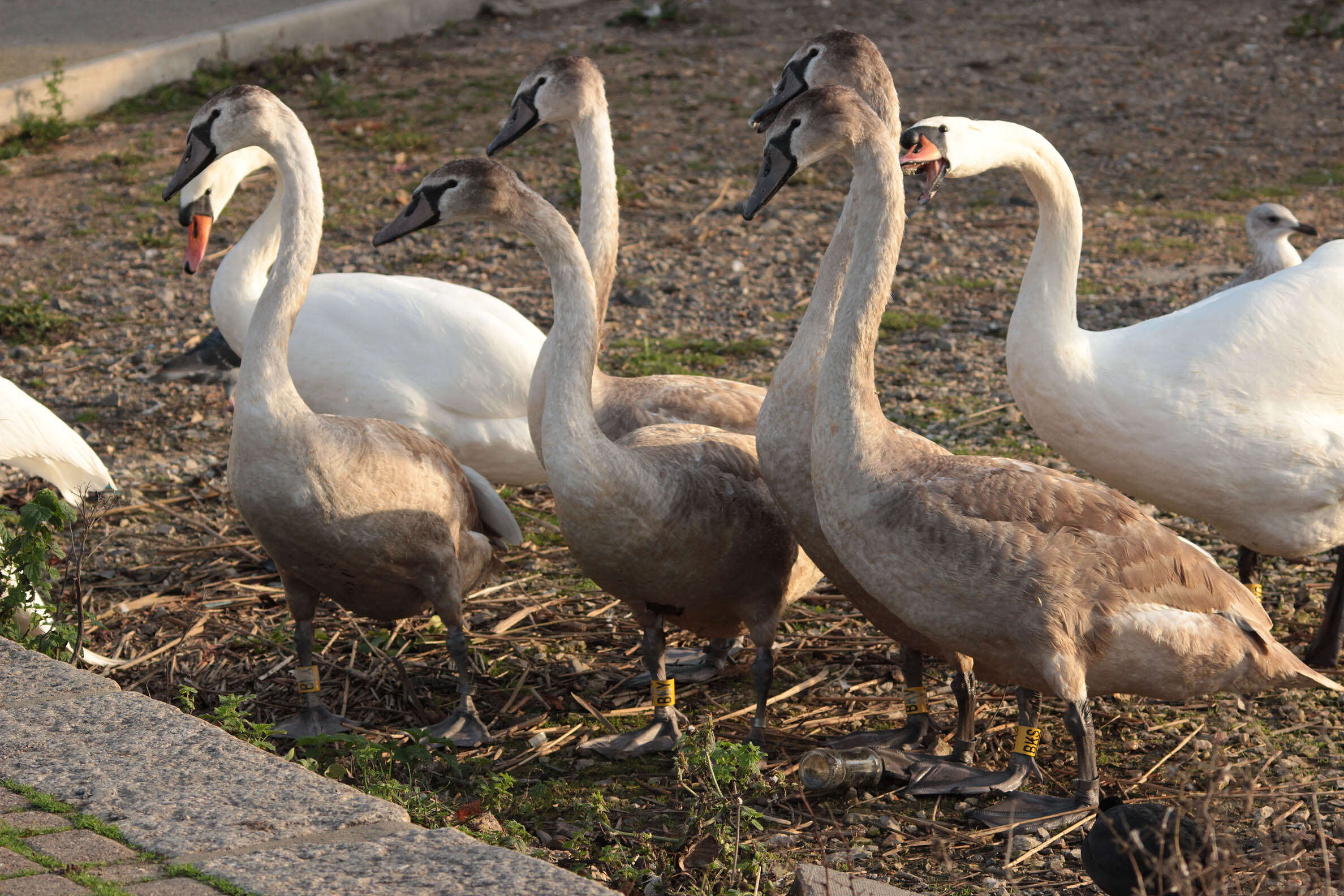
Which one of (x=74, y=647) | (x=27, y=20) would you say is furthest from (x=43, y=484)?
(x=27, y=20)

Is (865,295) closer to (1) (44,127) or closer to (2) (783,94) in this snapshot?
(2) (783,94)

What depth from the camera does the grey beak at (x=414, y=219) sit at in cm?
468

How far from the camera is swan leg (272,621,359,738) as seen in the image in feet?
14.8

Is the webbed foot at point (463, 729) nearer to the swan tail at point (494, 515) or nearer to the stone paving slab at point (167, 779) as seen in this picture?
the swan tail at point (494, 515)

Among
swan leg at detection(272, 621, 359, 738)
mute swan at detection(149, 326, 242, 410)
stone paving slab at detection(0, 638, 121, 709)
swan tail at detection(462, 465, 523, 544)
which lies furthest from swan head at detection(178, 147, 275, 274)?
stone paving slab at detection(0, 638, 121, 709)

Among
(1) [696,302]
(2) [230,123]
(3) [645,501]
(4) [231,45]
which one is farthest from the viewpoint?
(4) [231,45]

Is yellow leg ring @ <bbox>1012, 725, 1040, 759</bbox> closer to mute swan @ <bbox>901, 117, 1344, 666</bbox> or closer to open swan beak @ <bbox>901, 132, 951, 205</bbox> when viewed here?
mute swan @ <bbox>901, 117, 1344, 666</bbox>

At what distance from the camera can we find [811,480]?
4.21 meters

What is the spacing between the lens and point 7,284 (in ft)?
29.5

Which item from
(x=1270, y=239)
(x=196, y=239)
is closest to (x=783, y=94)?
(x=196, y=239)

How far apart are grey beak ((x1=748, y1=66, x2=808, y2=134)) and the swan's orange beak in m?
3.08

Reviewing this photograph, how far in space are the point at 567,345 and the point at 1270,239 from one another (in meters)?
5.20

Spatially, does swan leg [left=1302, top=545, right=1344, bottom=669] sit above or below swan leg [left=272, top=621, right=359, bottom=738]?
below

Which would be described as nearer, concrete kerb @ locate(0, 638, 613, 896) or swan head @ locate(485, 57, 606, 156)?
concrete kerb @ locate(0, 638, 613, 896)
